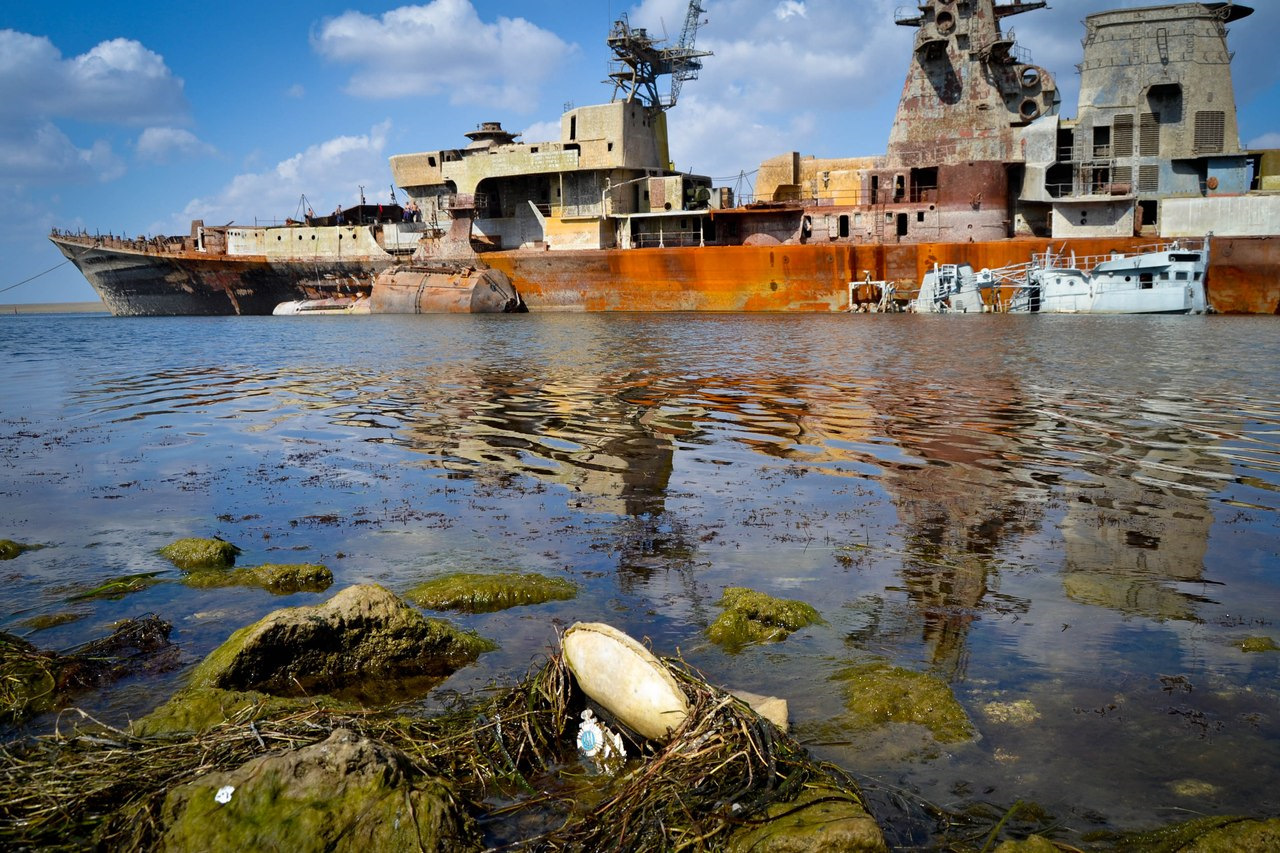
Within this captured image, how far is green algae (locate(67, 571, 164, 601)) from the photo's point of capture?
6359 millimetres

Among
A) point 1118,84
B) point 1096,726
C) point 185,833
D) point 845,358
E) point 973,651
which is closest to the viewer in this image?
point 185,833

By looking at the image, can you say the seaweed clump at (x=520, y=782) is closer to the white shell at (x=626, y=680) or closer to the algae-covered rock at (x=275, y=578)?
the white shell at (x=626, y=680)

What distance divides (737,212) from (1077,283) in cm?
1576

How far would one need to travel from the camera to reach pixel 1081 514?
790 cm

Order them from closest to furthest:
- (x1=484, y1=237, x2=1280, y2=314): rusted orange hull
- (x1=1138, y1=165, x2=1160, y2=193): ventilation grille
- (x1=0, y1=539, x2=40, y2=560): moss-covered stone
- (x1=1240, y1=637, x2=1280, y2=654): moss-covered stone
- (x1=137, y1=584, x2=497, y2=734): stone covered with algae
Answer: (x1=137, y1=584, x2=497, y2=734): stone covered with algae, (x1=1240, y1=637, x2=1280, y2=654): moss-covered stone, (x1=0, y1=539, x2=40, y2=560): moss-covered stone, (x1=484, y1=237, x2=1280, y2=314): rusted orange hull, (x1=1138, y1=165, x2=1160, y2=193): ventilation grille

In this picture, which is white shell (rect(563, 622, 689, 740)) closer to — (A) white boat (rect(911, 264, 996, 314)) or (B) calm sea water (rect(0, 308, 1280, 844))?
(B) calm sea water (rect(0, 308, 1280, 844))

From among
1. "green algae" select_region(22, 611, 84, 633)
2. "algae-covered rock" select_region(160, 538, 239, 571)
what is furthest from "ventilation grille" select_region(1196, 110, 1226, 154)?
"green algae" select_region(22, 611, 84, 633)

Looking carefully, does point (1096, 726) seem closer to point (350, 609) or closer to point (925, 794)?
point (925, 794)

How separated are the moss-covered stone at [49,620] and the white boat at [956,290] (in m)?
37.5

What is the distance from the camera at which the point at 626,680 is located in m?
4.05

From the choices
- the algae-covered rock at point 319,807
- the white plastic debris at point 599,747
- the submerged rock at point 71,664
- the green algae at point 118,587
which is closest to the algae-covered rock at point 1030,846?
the white plastic debris at point 599,747

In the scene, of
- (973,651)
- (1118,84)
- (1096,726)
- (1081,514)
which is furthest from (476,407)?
(1118,84)

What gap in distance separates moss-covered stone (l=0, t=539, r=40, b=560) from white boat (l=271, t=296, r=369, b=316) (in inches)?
1811

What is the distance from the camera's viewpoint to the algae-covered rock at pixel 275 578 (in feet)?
21.4
